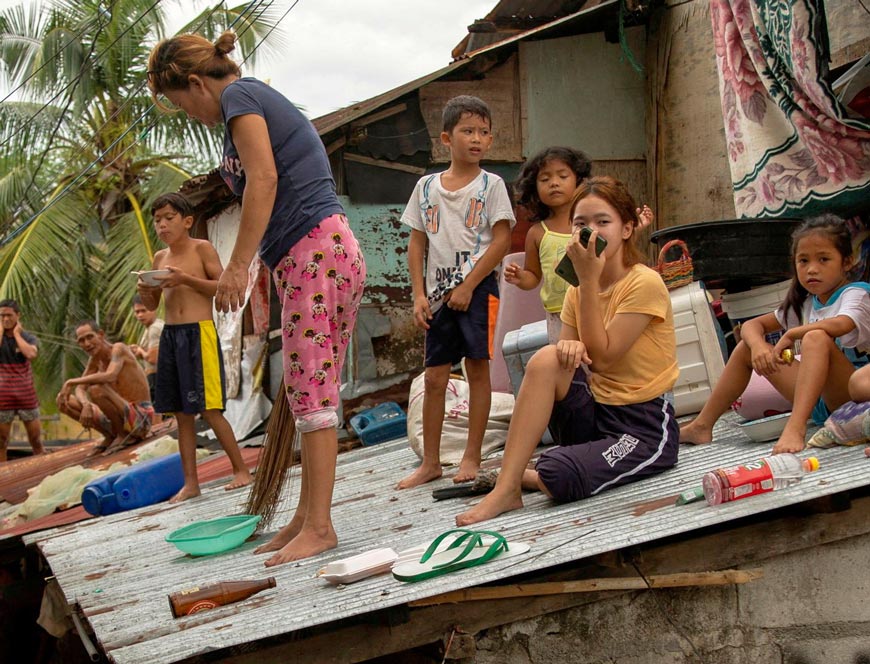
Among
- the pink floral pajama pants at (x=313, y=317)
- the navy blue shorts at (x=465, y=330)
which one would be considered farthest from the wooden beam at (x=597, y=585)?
the navy blue shorts at (x=465, y=330)

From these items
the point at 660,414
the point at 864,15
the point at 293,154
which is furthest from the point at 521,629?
the point at 864,15

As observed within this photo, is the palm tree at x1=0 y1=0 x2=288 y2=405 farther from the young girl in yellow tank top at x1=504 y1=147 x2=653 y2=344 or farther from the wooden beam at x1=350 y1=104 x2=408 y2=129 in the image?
the young girl in yellow tank top at x1=504 y1=147 x2=653 y2=344

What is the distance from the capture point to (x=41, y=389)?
20.2 m

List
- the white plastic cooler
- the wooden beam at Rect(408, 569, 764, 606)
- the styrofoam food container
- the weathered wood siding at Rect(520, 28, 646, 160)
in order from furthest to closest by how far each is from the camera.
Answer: the weathered wood siding at Rect(520, 28, 646, 160) → the white plastic cooler → the styrofoam food container → the wooden beam at Rect(408, 569, 764, 606)

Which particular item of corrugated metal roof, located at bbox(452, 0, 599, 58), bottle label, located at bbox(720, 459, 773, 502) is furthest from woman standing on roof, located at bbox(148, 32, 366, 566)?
corrugated metal roof, located at bbox(452, 0, 599, 58)

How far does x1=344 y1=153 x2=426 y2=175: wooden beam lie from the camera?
9609 mm

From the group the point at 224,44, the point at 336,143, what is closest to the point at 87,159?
the point at 336,143

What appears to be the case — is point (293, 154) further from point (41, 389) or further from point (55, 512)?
point (41, 389)

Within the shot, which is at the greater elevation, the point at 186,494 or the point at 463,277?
the point at 463,277

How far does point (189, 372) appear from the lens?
5.95m

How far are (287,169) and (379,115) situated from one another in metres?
6.02

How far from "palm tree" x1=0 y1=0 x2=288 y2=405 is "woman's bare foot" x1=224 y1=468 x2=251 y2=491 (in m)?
10.2

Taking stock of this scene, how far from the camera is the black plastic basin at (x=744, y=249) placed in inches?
207

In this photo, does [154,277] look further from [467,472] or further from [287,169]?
[467,472]
